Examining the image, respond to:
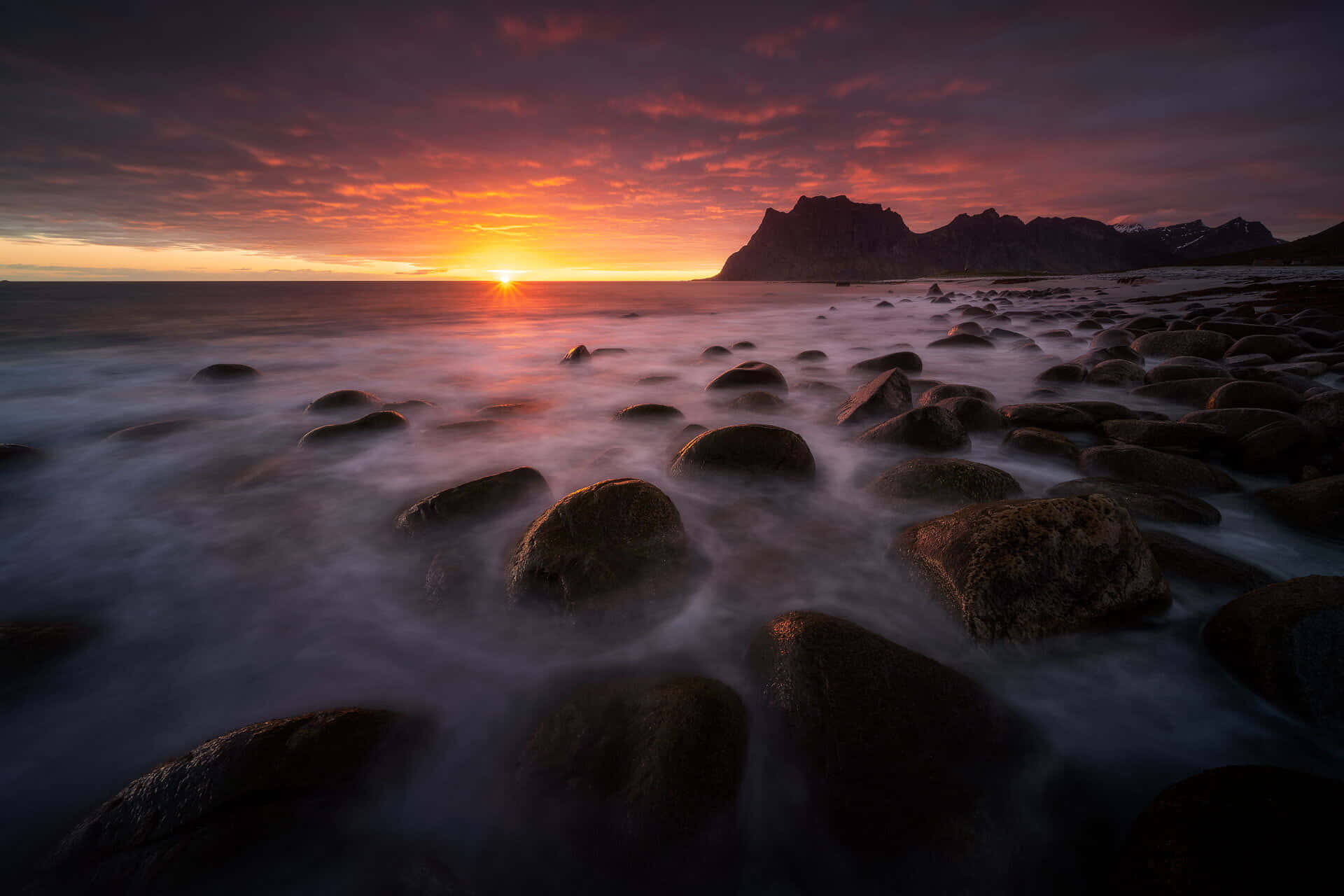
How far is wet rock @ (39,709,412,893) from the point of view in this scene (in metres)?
1.54

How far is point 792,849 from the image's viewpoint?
1.66 m

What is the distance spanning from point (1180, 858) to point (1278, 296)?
22.5 meters

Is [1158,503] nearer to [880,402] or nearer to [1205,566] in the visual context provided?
[1205,566]

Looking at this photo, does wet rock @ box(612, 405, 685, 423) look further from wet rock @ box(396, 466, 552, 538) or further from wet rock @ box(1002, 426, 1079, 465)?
wet rock @ box(1002, 426, 1079, 465)

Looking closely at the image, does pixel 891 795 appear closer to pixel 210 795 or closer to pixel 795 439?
pixel 210 795

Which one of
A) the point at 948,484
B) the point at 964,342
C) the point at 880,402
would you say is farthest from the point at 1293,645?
the point at 964,342

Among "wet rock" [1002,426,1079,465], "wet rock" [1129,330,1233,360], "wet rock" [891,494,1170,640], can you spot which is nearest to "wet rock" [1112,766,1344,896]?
"wet rock" [891,494,1170,640]

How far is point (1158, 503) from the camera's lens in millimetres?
3217

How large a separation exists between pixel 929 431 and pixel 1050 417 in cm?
132

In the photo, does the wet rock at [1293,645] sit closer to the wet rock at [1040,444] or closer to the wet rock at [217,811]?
the wet rock at [1040,444]

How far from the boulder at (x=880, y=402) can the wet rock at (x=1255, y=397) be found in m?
2.58

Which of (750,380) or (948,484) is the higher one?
(750,380)

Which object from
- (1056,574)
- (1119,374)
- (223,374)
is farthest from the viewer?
(223,374)

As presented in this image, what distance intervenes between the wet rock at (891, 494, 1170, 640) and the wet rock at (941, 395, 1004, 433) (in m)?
2.73
